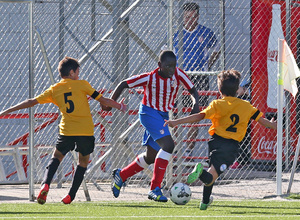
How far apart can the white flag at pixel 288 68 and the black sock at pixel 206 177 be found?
217cm

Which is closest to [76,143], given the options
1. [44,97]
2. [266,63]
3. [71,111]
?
[71,111]

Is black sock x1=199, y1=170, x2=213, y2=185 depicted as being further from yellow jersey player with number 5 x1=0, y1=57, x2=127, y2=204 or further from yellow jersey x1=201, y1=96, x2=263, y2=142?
yellow jersey player with number 5 x1=0, y1=57, x2=127, y2=204

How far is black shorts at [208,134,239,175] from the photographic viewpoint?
23.1 ft

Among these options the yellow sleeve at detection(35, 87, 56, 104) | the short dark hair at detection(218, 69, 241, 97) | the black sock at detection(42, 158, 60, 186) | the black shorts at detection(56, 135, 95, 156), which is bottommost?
the black sock at detection(42, 158, 60, 186)

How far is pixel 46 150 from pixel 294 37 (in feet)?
14.9

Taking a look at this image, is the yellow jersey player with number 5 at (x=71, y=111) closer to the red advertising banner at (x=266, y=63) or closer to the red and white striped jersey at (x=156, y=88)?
the red and white striped jersey at (x=156, y=88)

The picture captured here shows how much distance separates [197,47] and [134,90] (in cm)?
132

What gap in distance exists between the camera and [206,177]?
269 inches

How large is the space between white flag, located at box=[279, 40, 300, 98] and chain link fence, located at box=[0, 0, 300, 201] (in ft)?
4.08

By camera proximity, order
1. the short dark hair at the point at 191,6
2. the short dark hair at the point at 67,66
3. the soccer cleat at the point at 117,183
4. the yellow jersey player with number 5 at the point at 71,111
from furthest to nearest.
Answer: the short dark hair at the point at 191,6 < the soccer cleat at the point at 117,183 < the short dark hair at the point at 67,66 < the yellow jersey player with number 5 at the point at 71,111

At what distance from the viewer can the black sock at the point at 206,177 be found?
6805 millimetres

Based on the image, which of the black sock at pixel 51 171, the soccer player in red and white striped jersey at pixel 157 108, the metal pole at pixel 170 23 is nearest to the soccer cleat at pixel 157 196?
the soccer player in red and white striped jersey at pixel 157 108

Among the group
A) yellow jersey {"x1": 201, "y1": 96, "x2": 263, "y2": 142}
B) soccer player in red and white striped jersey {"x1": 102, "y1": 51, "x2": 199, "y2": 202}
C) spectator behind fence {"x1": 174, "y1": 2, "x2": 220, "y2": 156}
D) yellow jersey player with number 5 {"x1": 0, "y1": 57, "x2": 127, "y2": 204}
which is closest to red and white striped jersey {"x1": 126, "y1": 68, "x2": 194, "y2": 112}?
soccer player in red and white striped jersey {"x1": 102, "y1": 51, "x2": 199, "y2": 202}

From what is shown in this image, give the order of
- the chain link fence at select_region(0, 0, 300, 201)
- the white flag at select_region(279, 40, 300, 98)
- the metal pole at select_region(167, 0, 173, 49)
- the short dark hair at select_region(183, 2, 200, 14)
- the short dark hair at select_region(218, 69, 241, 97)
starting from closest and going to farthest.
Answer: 1. the short dark hair at select_region(218, 69, 241, 97)
2. the white flag at select_region(279, 40, 300, 98)
3. the metal pole at select_region(167, 0, 173, 49)
4. the chain link fence at select_region(0, 0, 300, 201)
5. the short dark hair at select_region(183, 2, 200, 14)
